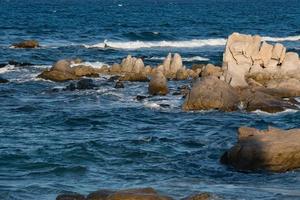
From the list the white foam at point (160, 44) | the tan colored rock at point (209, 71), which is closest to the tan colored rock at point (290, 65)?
the tan colored rock at point (209, 71)

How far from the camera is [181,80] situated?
50.8m

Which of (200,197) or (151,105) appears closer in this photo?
(200,197)

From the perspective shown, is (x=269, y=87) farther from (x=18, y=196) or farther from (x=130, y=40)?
(x=130, y=40)

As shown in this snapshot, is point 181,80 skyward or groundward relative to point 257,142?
groundward

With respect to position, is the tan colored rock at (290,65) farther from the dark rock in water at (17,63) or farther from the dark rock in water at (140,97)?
the dark rock in water at (17,63)

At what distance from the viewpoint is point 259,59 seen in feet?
162

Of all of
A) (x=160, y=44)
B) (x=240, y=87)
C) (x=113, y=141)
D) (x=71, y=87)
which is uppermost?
(x=113, y=141)

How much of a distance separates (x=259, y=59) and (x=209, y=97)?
12048mm

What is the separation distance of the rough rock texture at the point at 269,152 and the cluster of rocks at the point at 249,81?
458 inches

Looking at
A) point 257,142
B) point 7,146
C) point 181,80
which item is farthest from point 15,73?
point 257,142

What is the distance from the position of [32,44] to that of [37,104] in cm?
3295

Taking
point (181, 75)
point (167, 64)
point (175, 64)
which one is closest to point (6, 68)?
point (167, 64)

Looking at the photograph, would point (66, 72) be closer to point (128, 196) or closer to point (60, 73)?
point (60, 73)

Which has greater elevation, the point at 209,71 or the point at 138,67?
the point at 209,71
